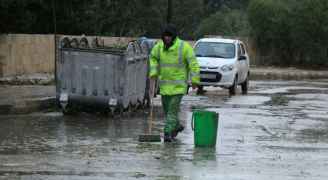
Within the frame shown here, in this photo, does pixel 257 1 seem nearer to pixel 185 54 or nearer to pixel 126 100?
pixel 126 100

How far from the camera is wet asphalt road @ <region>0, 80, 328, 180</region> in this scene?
9383 millimetres

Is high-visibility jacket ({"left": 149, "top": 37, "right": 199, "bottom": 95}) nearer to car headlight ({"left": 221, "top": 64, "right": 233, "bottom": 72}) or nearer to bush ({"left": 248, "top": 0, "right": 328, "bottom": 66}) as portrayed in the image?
car headlight ({"left": 221, "top": 64, "right": 233, "bottom": 72})

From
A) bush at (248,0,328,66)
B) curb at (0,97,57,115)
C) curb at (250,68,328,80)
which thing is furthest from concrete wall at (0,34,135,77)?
bush at (248,0,328,66)

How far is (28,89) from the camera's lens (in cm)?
2145

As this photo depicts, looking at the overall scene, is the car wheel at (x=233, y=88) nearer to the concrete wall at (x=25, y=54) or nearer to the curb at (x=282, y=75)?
the concrete wall at (x=25, y=54)

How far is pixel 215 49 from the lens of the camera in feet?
83.5

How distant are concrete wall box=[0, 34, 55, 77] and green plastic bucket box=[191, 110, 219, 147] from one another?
1963 cm

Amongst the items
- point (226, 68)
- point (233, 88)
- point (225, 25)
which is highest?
point (226, 68)

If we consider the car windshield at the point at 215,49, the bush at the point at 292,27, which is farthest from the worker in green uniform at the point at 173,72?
the bush at the point at 292,27

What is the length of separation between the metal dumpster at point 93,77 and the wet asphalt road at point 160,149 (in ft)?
1.27

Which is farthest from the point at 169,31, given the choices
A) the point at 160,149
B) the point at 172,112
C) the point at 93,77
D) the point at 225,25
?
the point at 225,25

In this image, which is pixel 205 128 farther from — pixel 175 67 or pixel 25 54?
pixel 25 54

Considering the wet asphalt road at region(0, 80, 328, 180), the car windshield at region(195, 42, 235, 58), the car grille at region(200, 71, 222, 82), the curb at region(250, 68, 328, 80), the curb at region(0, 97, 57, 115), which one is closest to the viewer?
the wet asphalt road at region(0, 80, 328, 180)

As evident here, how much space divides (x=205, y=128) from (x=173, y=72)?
41.7 inches
